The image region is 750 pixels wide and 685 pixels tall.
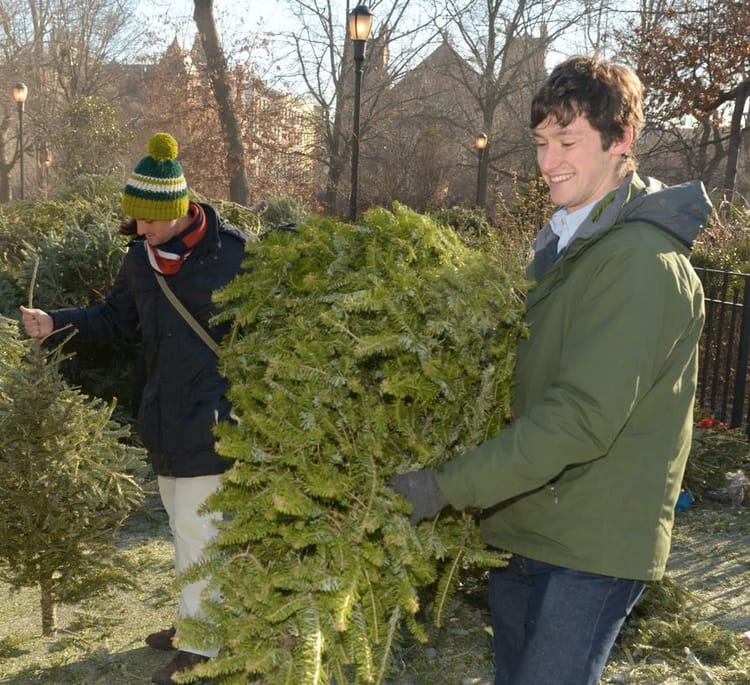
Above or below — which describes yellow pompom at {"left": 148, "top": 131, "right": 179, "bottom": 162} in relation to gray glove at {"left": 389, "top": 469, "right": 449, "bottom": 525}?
above

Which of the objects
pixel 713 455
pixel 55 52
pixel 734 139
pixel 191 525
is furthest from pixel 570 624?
pixel 55 52

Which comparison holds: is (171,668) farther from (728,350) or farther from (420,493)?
(728,350)

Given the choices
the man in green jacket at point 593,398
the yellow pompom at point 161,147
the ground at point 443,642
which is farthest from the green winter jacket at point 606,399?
the yellow pompom at point 161,147

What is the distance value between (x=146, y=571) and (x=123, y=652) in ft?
2.95

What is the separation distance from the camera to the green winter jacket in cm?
168

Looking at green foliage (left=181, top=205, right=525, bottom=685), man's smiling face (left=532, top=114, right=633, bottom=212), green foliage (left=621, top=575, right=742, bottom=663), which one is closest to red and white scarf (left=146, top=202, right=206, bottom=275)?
green foliage (left=181, top=205, right=525, bottom=685)

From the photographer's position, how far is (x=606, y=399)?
167 centimetres

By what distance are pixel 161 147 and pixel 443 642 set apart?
8.12ft

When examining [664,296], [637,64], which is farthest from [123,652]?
[637,64]

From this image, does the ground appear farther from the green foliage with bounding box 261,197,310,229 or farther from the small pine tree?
the green foliage with bounding box 261,197,310,229

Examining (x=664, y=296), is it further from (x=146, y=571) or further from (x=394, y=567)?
(x=146, y=571)

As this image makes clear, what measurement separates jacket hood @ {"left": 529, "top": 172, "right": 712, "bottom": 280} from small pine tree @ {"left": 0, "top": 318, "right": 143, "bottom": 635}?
2353 mm

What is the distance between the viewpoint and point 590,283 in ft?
5.78

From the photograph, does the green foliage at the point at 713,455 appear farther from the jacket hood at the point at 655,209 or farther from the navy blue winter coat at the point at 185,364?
the jacket hood at the point at 655,209
